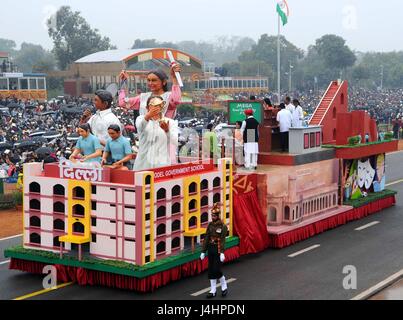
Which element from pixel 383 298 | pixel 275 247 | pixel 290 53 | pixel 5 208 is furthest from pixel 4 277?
pixel 290 53

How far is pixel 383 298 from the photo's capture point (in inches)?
440

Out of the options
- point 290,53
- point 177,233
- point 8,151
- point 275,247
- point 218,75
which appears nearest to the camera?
point 177,233

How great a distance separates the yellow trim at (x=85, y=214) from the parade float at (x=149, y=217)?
0.05 feet

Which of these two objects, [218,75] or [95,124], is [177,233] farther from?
[218,75]

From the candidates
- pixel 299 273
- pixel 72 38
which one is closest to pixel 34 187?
pixel 299 273

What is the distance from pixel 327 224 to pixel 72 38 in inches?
3798

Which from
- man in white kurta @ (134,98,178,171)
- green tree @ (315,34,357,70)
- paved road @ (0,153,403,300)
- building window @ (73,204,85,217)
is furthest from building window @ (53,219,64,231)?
green tree @ (315,34,357,70)

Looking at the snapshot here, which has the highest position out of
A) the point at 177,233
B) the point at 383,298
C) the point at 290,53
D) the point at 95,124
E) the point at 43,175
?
the point at 290,53

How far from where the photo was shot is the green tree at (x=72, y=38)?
106 meters

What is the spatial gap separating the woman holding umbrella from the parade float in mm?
701

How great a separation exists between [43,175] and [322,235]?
262 inches

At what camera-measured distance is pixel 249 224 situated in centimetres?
1384

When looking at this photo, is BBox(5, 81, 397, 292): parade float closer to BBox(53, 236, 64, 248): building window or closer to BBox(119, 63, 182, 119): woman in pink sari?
BBox(53, 236, 64, 248): building window

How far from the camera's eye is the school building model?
11.2 metres
